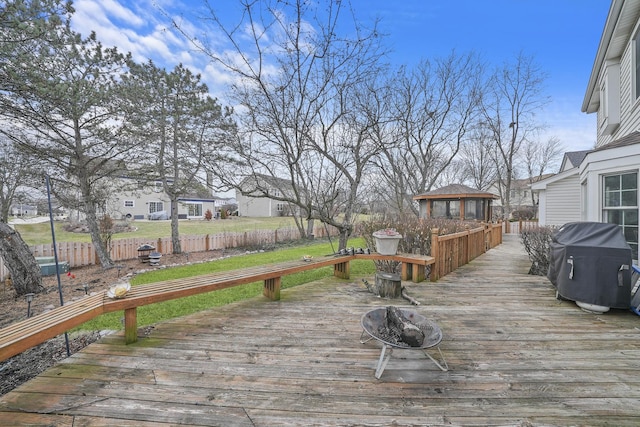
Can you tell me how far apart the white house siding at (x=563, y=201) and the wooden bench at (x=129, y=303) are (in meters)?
9.44

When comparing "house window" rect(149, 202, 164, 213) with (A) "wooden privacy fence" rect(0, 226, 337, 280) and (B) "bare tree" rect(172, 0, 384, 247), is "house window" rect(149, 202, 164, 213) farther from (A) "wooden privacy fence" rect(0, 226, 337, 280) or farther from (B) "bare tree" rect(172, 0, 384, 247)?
(B) "bare tree" rect(172, 0, 384, 247)

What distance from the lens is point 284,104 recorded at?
4684mm

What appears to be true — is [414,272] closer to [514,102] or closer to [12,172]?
[12,172]

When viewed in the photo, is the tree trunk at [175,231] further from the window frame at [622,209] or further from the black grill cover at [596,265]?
the window frame at [622,209]

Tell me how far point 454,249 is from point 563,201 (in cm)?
811

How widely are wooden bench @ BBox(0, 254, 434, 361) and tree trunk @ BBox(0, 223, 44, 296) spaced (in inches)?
181

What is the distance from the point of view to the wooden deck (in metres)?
1.68

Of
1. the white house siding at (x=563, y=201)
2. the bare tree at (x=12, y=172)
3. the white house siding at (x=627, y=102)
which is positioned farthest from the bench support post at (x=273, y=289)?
the white house siding at (x=563, y=201)

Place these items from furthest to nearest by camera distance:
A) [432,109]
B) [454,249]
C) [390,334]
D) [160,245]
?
1. [432,109]
2. [160,245]
3. [454,249]
4. [390,334]

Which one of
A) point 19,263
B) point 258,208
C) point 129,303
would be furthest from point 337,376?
point 258,208

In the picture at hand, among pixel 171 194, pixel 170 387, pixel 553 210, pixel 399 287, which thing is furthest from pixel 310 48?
pixel 553 210

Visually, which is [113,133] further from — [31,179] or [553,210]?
[553,210]

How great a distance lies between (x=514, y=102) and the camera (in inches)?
677

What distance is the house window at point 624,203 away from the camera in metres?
4.13
